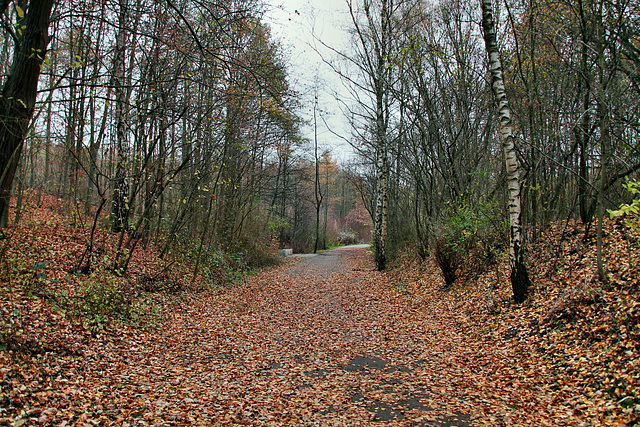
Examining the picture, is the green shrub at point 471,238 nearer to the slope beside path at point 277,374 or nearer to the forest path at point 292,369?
the forest path at point 292,369

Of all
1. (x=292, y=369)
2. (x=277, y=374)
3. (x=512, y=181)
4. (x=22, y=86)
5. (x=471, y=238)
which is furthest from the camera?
(x=471, y=238)

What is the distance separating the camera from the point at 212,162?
35.9 feet

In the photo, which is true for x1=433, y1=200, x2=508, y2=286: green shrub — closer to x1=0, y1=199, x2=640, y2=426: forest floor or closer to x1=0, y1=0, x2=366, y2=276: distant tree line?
x1=0, y1=199, x2=640, y2=426: forest floor

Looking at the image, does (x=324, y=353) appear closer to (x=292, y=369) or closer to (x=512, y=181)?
(x=292, y=369)

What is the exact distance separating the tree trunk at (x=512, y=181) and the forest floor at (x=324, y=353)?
0.33 m

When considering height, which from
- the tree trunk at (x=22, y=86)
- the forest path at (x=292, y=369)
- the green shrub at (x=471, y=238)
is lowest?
the forest path at (x=292, y=369)

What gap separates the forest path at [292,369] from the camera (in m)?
3.72

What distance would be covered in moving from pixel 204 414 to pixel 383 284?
9444 mm

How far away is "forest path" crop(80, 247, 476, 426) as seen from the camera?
372cm

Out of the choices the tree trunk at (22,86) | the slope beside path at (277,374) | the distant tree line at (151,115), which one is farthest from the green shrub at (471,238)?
the tree trunk at (22,86)

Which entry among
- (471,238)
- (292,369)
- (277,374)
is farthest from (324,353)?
(471,238)

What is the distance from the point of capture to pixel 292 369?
198 inches

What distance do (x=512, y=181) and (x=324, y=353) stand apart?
4.15 metres

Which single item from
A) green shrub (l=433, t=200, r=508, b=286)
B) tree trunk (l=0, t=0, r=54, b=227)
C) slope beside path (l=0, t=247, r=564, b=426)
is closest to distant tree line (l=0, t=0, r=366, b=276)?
tree trunk (l=0, t=0, r=54, b=227)
